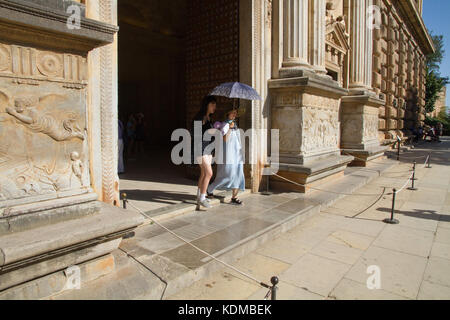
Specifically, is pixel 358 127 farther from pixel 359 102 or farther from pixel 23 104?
pixel 23 104

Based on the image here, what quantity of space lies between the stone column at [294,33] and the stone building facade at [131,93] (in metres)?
0.02

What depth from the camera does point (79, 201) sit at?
2.86 metres

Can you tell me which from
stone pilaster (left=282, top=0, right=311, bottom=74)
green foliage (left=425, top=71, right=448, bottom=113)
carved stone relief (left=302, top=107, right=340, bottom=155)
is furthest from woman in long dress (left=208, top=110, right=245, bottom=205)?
green foliage (left=425, top=71, right=448, bottom=113)

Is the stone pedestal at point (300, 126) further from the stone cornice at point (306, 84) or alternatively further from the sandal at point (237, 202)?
the sandal at point (237, 202)

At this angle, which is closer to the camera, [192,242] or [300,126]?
[192,242]

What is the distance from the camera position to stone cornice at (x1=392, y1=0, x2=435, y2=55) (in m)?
18.3

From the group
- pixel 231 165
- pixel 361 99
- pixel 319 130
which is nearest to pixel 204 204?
pixel 231 165

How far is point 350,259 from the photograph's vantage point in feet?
12.7

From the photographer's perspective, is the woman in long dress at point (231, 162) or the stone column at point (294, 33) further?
the stone column at point (294, 33)

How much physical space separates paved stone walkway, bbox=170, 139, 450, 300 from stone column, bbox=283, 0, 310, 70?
3408 mm

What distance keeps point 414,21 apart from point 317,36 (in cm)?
1821

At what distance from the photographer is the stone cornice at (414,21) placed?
1831 centimetres

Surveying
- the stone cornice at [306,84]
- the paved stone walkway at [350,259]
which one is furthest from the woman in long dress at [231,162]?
the stone cornice at [306,84]
